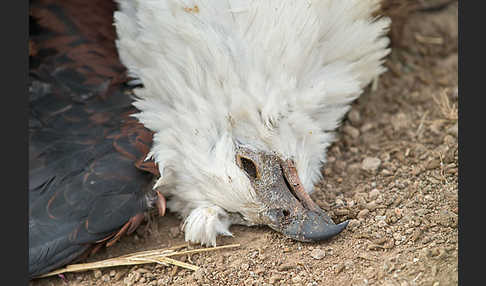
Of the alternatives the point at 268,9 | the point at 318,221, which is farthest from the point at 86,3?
the point at 318,221

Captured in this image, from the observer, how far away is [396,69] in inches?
141

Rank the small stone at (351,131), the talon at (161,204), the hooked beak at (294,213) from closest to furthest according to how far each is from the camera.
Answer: the hooked beak at (294,213) < the talon at (161,204) < the small stone at (351,131)

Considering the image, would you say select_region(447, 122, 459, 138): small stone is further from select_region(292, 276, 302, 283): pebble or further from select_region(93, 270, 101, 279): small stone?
select_region(93, 270, 101, 279): small stone

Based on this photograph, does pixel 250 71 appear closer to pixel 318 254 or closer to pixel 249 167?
pixel 249 167

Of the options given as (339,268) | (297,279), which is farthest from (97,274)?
(339,268)

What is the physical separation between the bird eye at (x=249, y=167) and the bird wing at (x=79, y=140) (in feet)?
1.42

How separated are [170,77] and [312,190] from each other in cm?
84

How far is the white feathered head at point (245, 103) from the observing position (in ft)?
8.38

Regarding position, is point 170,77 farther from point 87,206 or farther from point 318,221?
point 318,221

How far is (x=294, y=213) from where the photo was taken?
2.47 metres

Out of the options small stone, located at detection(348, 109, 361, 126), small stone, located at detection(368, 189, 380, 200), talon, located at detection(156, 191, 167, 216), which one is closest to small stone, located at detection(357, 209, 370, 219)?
small stone, located at detection(368, 189, 380, 200)

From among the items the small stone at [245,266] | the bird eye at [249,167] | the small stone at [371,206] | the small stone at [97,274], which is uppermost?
the bird eye at [249,167]

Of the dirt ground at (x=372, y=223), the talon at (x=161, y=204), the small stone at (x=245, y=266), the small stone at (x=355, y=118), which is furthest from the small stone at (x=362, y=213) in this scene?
the talon at (x=161, y=204)

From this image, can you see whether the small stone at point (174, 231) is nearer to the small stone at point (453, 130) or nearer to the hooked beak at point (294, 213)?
the hooked beak at point (294, 213)
